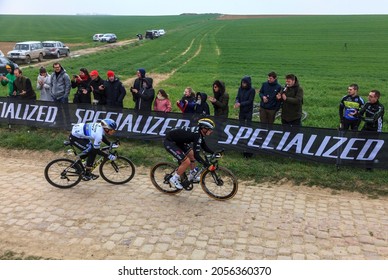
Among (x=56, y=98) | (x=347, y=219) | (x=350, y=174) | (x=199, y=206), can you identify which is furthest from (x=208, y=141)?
→ (x=56, y=98)

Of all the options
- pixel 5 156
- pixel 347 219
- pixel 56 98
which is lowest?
pixel 5 156

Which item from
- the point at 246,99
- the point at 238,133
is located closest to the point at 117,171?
the point at 238,133

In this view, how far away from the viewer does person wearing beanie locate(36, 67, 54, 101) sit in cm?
1227

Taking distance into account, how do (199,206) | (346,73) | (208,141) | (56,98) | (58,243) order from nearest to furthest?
(58,243) → (199,206) → (208,141) → (56,98) → (346,73)

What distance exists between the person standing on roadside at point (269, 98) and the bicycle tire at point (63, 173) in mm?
4920

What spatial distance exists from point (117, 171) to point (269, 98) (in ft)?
14.1

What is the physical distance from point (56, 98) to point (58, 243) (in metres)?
6.73

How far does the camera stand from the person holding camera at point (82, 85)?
1165 cm

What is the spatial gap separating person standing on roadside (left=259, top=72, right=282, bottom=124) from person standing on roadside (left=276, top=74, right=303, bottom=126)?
21 cm

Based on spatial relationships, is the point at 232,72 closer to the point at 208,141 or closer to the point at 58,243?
the point at 208,141

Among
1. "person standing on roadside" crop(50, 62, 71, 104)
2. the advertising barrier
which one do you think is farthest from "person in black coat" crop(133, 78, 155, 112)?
"person standing on roadside" crop(50, 62, 71, 104)

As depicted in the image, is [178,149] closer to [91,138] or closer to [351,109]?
[91,138]

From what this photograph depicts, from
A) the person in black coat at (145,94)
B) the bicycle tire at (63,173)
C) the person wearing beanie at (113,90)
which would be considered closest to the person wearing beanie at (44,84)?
the person wearing beanie at (113,90)

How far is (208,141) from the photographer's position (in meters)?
10.6
